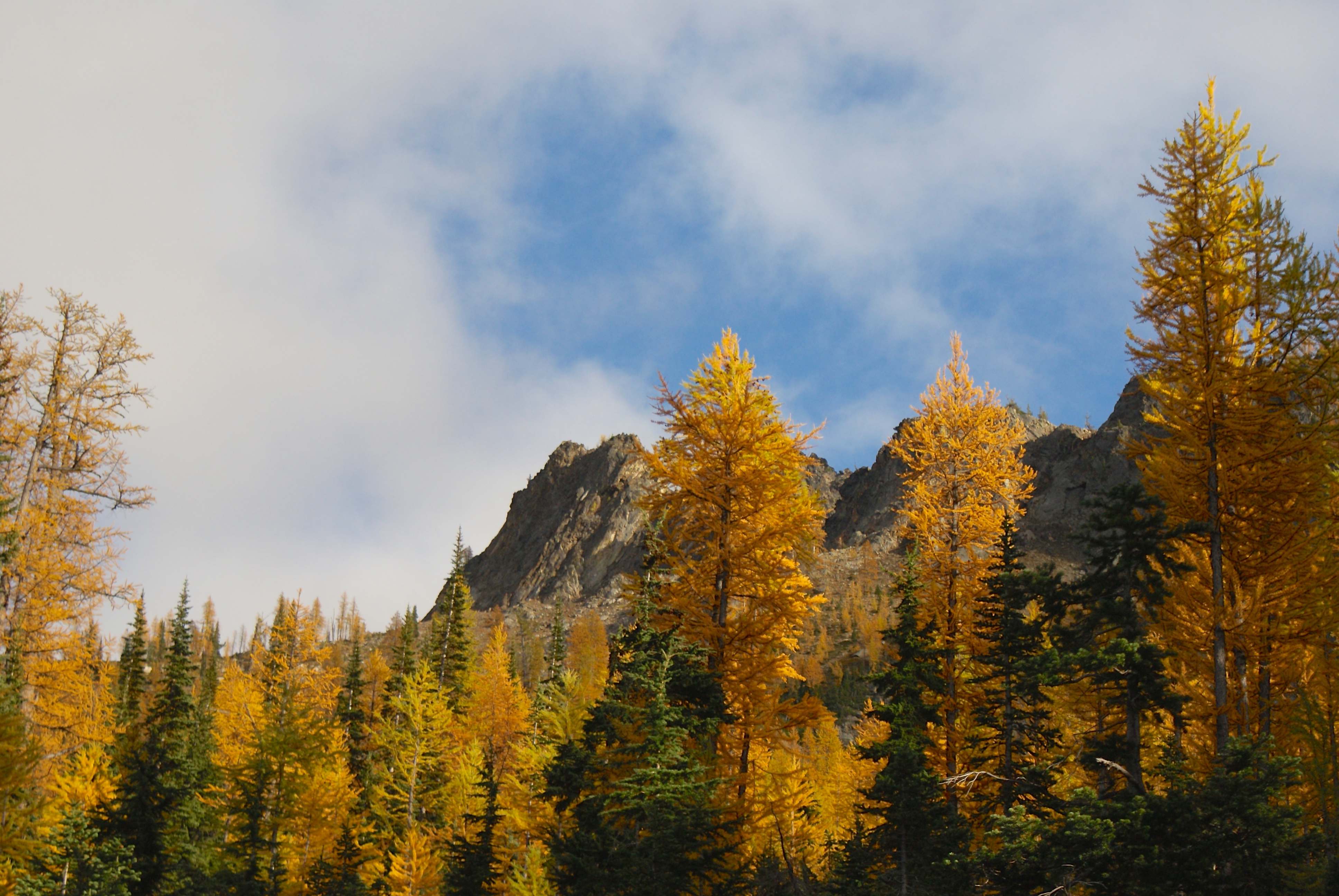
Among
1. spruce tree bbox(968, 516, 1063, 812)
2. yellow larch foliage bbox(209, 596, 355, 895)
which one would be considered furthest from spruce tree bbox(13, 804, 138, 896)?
spruce tree bbox(968, 516, 1063, 812)

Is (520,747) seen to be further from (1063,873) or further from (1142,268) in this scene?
(1142,268)

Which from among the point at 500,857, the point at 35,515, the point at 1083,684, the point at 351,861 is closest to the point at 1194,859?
the point at 1083,684

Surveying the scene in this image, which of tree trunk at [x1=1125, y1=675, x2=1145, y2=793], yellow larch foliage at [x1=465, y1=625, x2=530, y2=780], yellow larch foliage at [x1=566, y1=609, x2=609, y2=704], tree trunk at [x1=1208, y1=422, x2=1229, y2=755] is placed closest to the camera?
tree trunk at [x1=1125, y1=675, x2=1145, y2=793]

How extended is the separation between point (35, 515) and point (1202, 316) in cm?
2814

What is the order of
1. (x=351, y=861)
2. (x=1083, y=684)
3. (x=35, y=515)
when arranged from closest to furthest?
1. (x=1083, y=684)
2. (x=35, y=515)
3. (x=351, y=861)

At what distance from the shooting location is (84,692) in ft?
73.3

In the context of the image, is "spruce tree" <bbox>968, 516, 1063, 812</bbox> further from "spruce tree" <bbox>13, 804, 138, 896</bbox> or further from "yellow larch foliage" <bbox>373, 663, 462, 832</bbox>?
"spruce tree" <bbox>13, 804, 138, 896</bbox>

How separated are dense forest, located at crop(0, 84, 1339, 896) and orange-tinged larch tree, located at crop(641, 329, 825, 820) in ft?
0.23

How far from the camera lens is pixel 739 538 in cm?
1669

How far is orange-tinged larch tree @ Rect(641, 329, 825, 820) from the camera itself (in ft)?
52.8

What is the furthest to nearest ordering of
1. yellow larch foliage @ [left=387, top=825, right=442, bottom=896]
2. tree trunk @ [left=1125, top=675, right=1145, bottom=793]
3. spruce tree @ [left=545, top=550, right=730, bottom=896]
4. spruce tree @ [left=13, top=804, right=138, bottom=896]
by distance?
yellow larch foliage @ [left=387, top=825, right=442, bottom=896]
spruce tree @ [left=13, top=804, right=138, bottom=896]
spruce tree @ [left=545, top=550, right=730, bottom=896]
tree trunk @ [left=1125, top=675, right=1145, bottom=793]

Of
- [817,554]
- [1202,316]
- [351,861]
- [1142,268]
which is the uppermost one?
[1142,268]

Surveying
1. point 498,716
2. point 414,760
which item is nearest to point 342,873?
point 414,760

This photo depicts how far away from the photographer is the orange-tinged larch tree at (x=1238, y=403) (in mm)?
15102
